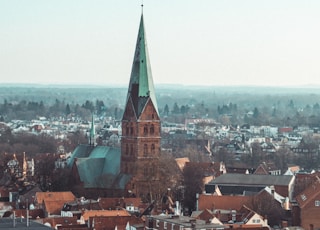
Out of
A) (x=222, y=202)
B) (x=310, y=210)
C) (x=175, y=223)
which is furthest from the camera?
(x=222, y=202)

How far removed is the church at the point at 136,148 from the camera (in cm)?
8056

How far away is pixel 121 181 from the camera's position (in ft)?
267

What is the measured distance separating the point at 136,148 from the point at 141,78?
17.4ft

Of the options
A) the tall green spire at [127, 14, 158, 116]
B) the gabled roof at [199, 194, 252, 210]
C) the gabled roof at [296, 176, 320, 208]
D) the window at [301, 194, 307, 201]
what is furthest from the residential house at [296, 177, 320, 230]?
the tall green spire at [127, 14, 158, 116]

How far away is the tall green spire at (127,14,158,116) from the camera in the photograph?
81.9 meters

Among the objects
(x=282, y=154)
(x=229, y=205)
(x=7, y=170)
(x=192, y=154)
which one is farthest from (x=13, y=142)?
(x=229, y=205)

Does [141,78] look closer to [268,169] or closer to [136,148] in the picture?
[136,148]

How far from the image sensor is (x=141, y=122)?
269ft

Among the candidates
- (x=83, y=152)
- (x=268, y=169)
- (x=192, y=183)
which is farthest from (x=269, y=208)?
(x=268, y=169)

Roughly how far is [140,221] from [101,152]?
1146 inches

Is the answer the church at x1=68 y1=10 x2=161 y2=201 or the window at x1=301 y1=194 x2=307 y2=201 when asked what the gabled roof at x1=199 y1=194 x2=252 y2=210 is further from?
the church at x1=68 y1=10 x2=161 y2=201

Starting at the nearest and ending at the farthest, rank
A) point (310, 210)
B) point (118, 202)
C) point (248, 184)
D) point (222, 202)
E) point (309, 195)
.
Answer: point (310, 210) < point (309, 195) < point (222, 202) < point (118, 202) < point (248, 184)

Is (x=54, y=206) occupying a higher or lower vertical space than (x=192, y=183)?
higher

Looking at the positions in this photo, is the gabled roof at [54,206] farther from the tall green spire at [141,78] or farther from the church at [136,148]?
the tall green spire at [141,78]
